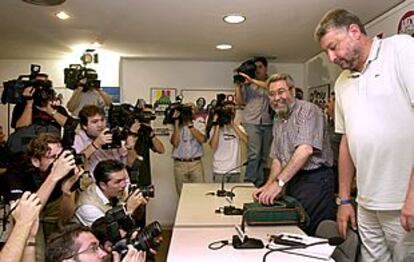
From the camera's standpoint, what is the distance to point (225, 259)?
1896 mm

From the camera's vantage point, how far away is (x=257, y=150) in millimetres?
5070

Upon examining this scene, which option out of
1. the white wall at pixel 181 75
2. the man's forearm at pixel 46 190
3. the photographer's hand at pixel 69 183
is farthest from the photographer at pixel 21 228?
the white wall at pixel 181 75

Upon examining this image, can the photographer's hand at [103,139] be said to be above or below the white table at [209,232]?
above

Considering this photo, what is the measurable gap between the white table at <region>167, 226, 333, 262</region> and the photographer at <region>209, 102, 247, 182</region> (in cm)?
253

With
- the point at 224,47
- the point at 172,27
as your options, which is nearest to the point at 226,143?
the point at 224,47

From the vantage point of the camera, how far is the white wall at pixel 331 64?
3189mm

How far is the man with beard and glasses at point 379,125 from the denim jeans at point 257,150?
115 inches

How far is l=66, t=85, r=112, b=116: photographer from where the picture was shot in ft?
16.1

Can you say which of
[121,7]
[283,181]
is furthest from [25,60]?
[283,181]

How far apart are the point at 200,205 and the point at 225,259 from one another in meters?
1.31

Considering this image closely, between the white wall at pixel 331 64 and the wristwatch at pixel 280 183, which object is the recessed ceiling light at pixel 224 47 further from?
the wristwatch at pixel 280 183

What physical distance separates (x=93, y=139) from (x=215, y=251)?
1.91 m

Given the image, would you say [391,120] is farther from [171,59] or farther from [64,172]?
[171,59]

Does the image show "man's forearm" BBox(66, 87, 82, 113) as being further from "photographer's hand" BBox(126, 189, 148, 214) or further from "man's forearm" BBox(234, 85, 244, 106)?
"photographer's hand" BBox(126, 189, 148, 214)
